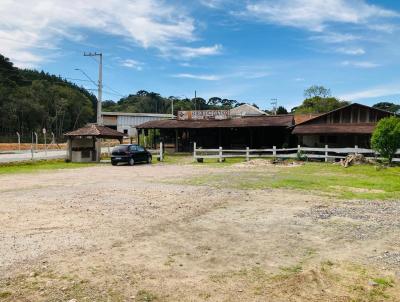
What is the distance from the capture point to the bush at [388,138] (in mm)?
24750

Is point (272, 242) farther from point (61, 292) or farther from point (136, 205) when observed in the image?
point (136, 205)

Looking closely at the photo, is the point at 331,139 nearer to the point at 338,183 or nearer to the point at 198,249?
the point at 338,183

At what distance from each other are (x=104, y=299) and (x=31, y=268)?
1.72 metres

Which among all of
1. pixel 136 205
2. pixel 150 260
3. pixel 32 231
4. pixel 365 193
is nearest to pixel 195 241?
pixel 150 260

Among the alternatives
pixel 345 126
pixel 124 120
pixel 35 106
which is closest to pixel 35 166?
pixel 345 126

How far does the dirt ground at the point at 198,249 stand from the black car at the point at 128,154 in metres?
15.7

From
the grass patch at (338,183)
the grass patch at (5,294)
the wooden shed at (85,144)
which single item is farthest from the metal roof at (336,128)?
the grass patch at (5,294)

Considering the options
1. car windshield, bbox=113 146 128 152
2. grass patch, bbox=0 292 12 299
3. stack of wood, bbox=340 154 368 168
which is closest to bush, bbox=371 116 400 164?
stack of wood, bbox=340 154 368 168

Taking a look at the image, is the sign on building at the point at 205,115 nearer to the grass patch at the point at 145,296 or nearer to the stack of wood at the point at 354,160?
the stack of wood at the point at 354,160

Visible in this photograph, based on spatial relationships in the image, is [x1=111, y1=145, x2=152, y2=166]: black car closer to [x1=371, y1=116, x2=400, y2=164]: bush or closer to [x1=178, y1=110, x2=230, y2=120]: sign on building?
[x1=178, y1=110, x2=230, y2=120]: sign on building

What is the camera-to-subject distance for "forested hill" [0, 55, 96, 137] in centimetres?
7862

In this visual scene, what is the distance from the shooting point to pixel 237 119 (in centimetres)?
4172

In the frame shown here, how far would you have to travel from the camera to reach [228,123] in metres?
40.2

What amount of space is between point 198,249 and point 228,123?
33.4m
